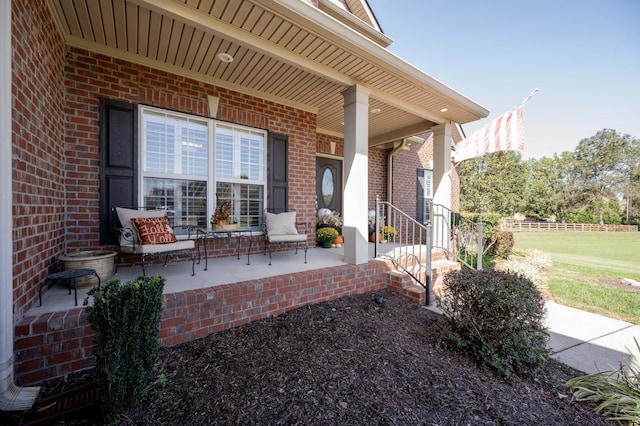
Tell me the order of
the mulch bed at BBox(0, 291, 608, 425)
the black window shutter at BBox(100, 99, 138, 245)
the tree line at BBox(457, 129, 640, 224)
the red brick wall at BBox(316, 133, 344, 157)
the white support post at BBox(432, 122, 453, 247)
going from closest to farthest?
the mulch bed at BBox(0, 291, 608, 425), the black window shutter at BBox(100, 99, 138, 245), the white support post at BBox(432, 122, 453, 247), the red brick wall at BBox(316, 133, 344, 157), the tree line at BBox(457, 129, 640, 224)

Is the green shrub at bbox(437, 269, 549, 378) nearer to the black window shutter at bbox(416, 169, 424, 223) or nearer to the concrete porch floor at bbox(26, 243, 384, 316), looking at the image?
the concrete porch floor at bbox(26, 243, 384, 316)

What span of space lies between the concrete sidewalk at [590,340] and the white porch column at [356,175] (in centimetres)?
221

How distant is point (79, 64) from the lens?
3012mm

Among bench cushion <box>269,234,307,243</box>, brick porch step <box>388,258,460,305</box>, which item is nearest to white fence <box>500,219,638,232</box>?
brick porch step <box>388,258,460,305</box>

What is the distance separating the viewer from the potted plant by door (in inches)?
203

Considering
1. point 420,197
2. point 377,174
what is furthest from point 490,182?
point 377,174

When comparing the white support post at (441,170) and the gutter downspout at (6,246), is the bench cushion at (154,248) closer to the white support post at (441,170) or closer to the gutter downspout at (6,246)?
the gutter downspout at (6,246)

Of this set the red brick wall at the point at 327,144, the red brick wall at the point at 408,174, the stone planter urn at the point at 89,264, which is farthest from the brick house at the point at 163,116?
the red brick wall at the point at 408,174

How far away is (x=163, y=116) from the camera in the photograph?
141 inches

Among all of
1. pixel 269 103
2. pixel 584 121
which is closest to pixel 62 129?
pixel 269 103

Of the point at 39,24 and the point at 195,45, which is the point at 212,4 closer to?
the point at 195,45

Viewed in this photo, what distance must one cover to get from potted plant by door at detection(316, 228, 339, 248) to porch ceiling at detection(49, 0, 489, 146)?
2.37 metres

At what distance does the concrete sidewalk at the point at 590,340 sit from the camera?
2.35m

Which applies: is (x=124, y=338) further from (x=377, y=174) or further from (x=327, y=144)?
(x=377, y=174)
